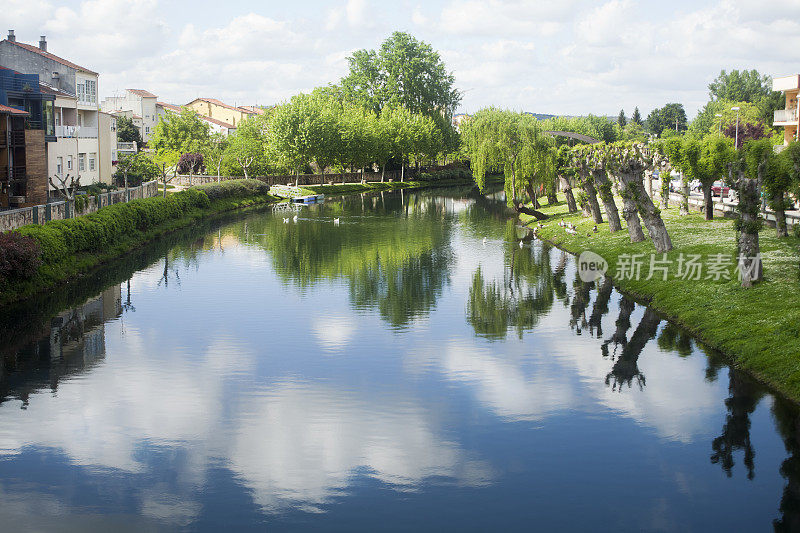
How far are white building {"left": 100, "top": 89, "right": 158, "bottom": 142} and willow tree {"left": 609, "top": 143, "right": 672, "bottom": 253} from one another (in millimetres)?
125452

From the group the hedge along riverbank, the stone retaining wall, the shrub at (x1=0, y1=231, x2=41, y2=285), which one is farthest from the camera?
the stone retaining wall

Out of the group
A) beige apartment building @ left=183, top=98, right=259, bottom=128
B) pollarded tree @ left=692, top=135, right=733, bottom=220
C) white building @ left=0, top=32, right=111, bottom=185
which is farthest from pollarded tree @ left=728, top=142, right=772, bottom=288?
beige apartment building @ left=183, top=98, right=259, bottom=128

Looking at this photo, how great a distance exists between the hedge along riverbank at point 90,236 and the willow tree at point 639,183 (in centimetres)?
2687

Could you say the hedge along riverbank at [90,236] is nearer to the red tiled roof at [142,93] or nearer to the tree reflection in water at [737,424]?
the tree reflection in water at [737,424]

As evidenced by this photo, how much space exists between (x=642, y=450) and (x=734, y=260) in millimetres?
17806

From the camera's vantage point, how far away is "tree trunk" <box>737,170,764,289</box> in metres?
29.2

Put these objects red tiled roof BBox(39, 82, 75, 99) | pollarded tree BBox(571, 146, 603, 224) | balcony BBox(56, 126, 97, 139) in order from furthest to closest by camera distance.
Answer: balcony BBox(56, 126, 97, 139) → red tiled roof BBox(39, 82, 75, 99) → pollarded tree BBox(571, 146, 603, 224)

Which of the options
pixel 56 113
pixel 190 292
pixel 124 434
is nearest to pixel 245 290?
pixel 190 292

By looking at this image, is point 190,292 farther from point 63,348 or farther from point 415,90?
point 415,90

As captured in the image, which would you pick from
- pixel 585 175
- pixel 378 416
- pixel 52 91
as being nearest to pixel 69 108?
pixel 52 91

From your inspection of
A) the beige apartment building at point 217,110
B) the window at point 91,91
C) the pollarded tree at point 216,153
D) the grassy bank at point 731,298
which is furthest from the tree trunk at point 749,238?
the beige apartment building at point 217,110

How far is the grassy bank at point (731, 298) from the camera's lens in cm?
2291

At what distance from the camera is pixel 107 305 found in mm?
34000

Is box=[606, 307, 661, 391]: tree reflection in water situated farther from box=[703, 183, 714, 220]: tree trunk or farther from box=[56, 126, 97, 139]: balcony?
box=[56, 126, 97, 139]: balcony
